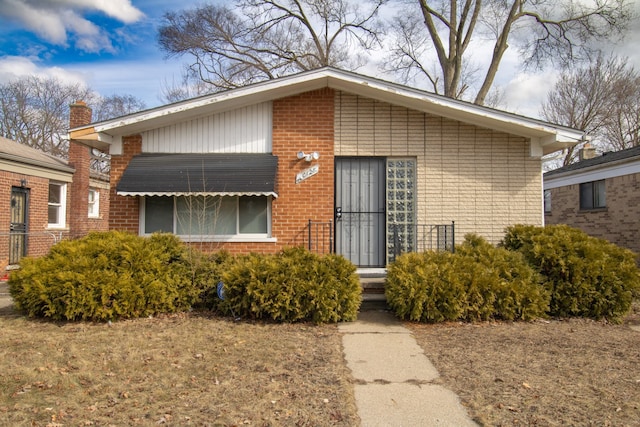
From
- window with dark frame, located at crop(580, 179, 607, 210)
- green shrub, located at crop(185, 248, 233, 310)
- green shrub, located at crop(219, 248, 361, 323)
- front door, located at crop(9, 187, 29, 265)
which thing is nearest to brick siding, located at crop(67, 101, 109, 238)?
front door, located at crop(9, 187, 29, 265)

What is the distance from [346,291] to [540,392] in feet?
9.56

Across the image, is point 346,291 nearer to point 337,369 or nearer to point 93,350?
point 337,369

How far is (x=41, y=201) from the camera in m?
13.6

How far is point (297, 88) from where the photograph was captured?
839 centimetres

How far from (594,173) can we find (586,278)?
10.1 m

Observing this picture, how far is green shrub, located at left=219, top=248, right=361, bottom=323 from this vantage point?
6230mm

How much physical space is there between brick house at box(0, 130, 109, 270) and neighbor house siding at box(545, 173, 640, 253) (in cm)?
1592

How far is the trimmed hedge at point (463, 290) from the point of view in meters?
6.32

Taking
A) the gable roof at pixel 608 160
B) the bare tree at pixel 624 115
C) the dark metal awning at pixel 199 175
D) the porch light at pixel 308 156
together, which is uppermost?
the bare tree at pixel 624 115

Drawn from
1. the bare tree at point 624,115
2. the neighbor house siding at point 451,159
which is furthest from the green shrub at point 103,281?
the bare tree at point 624,115

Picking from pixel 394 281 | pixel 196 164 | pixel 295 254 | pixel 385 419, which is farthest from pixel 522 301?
pixel 196 164

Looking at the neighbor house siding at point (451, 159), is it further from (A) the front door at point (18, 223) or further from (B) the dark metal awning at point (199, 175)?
(A) the front door at point (18, 223)

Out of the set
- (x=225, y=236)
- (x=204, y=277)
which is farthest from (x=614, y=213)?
(x=204, y=277)

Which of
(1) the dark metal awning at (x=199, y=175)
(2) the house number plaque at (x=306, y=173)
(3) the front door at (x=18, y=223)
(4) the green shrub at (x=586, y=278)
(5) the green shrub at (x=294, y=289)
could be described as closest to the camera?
(5) the green shrub at (x=294, y=289)
